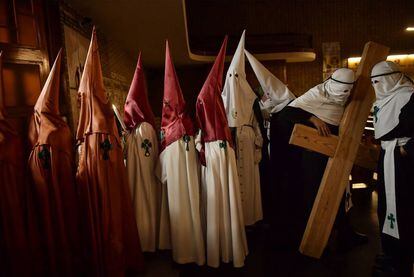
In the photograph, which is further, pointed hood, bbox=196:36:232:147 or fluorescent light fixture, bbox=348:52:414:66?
fluorescent light fixture, bbox=348:52:414:66

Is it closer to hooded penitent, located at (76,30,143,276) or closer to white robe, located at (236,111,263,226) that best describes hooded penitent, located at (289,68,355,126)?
white robe, located at (236,111,263,226)

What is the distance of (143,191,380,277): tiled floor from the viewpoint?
199 centimetres

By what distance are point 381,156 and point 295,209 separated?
0.82m

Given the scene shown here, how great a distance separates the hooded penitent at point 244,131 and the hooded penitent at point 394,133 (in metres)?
0.99

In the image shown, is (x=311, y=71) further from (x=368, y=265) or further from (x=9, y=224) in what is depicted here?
(x=9, y=224)

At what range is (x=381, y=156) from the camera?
1.96 m

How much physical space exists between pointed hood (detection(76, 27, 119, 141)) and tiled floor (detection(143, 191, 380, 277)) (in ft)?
3.55

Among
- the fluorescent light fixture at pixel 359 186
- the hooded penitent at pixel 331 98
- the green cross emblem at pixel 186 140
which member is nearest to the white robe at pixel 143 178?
the green cross emblem at pixel 186 140

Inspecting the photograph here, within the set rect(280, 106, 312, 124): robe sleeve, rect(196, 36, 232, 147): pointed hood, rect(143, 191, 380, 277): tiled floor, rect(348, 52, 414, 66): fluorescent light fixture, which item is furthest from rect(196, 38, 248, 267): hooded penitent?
rect(348, 52, 414, 66): fluorescent light fixture

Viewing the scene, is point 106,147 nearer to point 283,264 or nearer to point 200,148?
point 200,148

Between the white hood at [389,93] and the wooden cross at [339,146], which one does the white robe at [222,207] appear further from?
the white hood at [389,93]

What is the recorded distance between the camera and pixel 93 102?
1.62 meters

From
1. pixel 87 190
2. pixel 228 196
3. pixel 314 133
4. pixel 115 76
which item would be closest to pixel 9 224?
pixel 87 190

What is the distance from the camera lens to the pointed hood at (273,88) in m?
2.46
